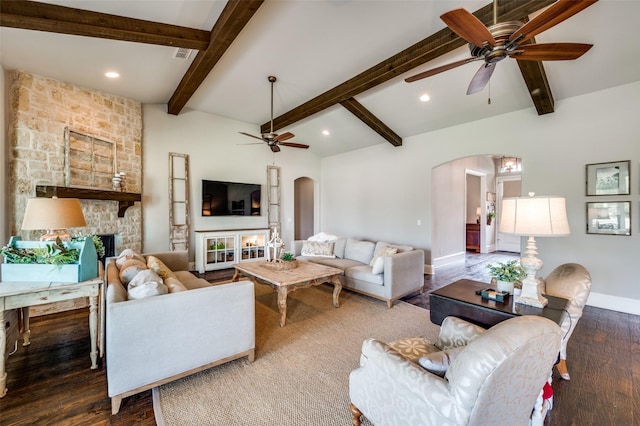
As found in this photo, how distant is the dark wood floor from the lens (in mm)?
1798

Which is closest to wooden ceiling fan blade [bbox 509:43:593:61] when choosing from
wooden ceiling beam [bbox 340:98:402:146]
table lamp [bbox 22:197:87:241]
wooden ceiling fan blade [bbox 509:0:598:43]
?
wooden ceiling fan blade [bbox 509:0:598:43]

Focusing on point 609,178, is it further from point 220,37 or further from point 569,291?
point 220,37

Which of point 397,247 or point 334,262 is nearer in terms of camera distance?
point 397,247

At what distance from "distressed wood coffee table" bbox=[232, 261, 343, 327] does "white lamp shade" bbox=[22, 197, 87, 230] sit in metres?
1.99

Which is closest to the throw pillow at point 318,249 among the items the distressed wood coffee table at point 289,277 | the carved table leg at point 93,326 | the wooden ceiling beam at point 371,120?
the distressed wood coffee table at point 289,277

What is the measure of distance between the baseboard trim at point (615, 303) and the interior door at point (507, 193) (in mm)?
5013

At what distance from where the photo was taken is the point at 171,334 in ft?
6.48

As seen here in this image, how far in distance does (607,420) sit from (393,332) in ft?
5.36

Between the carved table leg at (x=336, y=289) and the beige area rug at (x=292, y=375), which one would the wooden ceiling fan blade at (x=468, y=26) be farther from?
the carved table leg at (x=336, y=289)

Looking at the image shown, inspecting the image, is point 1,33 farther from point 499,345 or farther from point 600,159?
point 600,159

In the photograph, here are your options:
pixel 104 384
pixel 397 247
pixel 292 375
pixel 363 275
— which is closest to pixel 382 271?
pixel 363 275

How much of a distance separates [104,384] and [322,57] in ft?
13.9

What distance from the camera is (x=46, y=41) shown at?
2.96m

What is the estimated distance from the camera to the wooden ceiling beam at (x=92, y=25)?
8.00 feet
